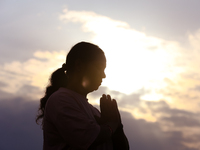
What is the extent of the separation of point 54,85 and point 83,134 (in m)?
1.61

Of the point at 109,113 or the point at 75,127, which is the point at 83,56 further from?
the point at 75,127

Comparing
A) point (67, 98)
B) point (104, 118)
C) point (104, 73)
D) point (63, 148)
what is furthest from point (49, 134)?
point (104, 73)

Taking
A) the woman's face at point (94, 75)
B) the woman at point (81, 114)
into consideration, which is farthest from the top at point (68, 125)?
the woman's face at point (94, 75)

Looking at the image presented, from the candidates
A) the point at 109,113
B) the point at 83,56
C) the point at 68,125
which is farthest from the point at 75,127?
the point at 83,56

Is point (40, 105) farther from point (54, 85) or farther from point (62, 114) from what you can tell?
point (62, 114)

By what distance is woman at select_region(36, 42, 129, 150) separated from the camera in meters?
3.37

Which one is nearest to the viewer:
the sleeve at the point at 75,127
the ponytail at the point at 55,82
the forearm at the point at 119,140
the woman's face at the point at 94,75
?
the sleeve at the point at 75,127

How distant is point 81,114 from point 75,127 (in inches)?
8.7

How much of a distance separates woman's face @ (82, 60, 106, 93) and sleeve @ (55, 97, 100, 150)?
57cm

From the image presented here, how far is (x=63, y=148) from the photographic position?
345cm

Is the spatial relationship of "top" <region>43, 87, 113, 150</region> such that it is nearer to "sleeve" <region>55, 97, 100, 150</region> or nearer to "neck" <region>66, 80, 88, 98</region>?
"sleeve" <region>55, 97, 100, 150</region>

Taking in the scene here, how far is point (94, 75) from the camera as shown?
3912 mm

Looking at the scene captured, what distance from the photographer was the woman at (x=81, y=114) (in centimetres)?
337

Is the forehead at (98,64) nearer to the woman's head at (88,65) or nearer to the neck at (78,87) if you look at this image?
the woman's head at (88,65)
